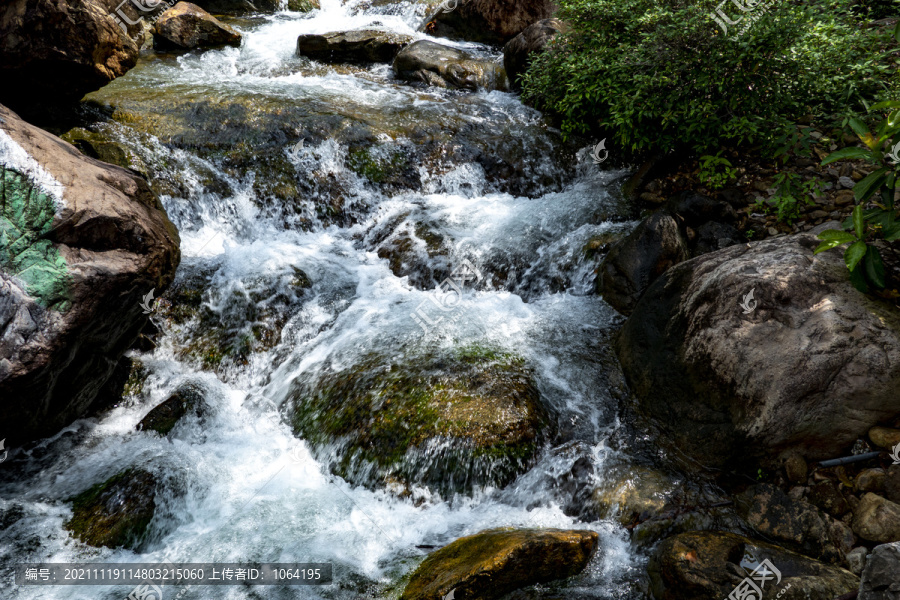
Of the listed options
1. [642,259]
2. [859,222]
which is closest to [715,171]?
[642,259]

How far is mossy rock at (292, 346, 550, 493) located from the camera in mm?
4734

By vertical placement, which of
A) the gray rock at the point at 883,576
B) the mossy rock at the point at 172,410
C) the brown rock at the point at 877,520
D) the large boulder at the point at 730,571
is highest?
the gray rock at the point at 883,576

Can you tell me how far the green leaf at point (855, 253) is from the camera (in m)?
3.86

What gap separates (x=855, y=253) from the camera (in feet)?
12.8

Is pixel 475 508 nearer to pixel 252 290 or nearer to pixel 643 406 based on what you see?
pixel 643 406

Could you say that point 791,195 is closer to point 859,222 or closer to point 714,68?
point 714,68

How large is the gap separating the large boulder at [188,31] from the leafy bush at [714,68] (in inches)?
360

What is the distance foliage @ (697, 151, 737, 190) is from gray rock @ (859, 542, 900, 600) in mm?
5018

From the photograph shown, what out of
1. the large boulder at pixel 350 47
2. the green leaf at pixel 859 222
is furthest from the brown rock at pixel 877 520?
the large boulder at pixel 350 47

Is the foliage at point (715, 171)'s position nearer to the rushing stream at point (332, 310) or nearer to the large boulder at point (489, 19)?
the rushing stream at point (332, 310)

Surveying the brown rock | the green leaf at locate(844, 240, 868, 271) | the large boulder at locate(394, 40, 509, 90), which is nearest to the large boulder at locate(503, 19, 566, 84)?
the large boulder at locate(394, 40, 509, 90)

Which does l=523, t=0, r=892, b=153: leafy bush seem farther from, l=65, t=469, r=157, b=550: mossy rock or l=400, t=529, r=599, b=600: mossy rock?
l=65, t=469, r=157, b=550: mossy rock

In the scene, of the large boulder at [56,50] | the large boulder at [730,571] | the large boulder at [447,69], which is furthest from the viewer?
the large boulder at [447,69]

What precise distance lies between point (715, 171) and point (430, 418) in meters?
5.08
